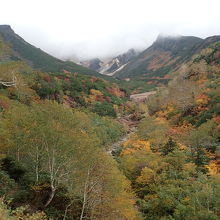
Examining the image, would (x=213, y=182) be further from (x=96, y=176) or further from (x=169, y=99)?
(x=169, y=99)

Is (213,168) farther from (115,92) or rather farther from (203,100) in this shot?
(115,92)

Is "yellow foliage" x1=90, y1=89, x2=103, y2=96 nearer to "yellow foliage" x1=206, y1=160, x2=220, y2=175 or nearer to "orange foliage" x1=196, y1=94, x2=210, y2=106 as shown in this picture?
"orange foliage" x1=196, y1=94, x2=210, y2=106

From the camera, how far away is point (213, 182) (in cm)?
3002

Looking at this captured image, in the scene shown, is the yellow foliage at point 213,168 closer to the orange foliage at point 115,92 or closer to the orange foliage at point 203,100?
the orange foliage at point 203,100

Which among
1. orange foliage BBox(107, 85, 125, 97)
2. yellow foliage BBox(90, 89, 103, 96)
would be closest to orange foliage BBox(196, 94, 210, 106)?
yellow foliage BBox(90, 89, 103, 96)

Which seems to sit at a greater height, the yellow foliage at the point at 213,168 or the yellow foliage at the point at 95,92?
the yellow foliage at the point at 95,92

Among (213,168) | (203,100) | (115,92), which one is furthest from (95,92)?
(213,168)

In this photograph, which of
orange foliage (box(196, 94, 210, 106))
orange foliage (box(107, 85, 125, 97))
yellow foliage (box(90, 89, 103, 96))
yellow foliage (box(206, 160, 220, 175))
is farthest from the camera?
orange foliage (box(107, 85, 125, 97))

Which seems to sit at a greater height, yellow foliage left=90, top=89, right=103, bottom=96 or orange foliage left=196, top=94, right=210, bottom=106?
orange foliage left=196, top=94, right=210, bottom=106

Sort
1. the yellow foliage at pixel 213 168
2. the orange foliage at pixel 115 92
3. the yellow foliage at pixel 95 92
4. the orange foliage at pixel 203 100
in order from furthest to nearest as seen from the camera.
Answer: the orange foliage at pixel 115 92 → the yellow foliage at pixel 95 92 → the orange foliage at pixel 203 100 → the yellow foliage at pixel 213 168

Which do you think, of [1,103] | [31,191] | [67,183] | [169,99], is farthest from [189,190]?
[169,99]

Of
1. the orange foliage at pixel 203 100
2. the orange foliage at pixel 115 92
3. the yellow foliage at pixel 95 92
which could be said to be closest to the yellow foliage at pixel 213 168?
the orange foliage at pixel 203 100

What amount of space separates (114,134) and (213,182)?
46.3 metres

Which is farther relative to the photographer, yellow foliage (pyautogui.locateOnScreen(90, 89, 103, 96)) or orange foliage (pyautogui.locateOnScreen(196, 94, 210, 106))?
yellow foliage (pyautogui.locateOnScreen(90, 89, 103, 96))
